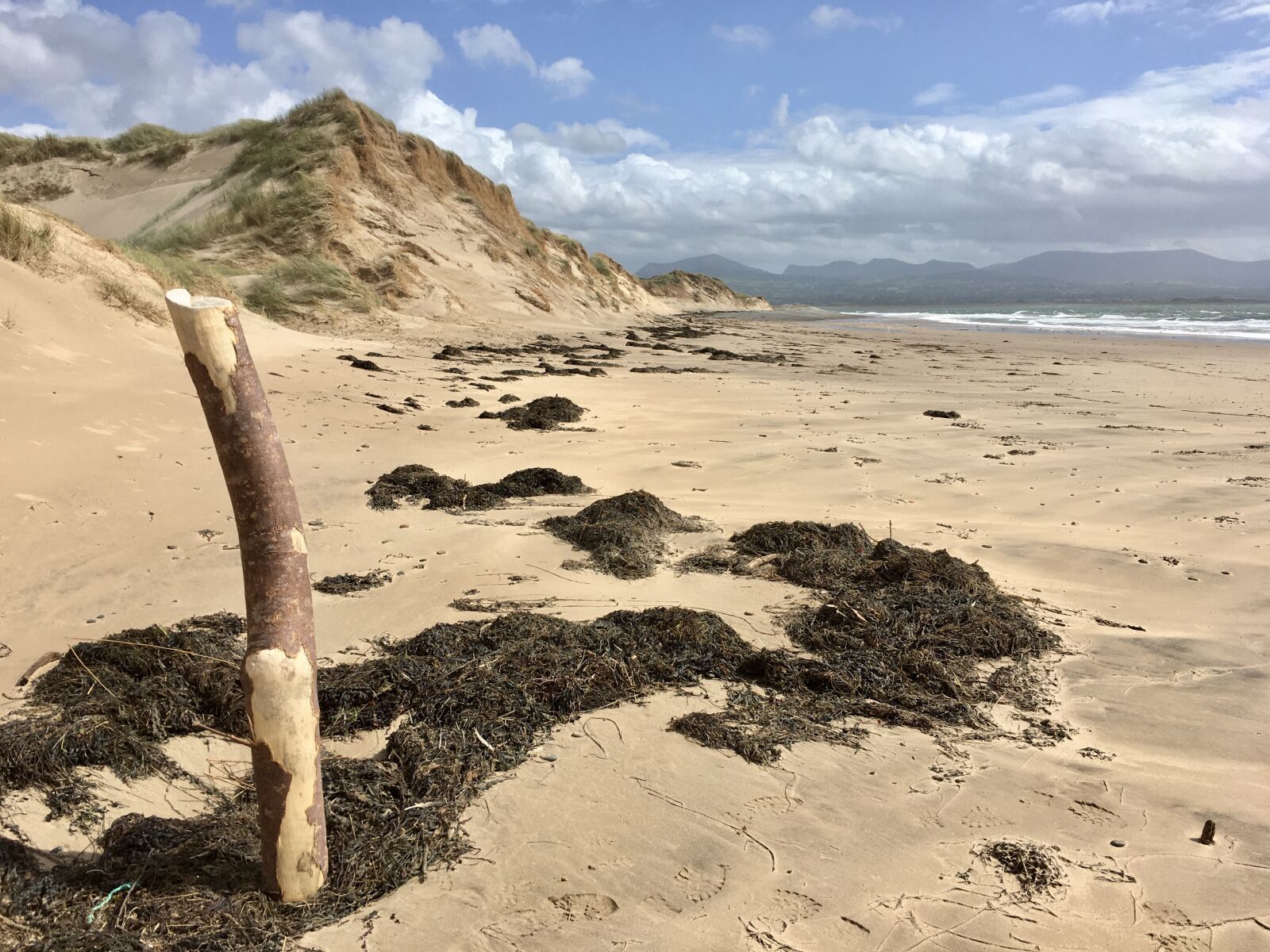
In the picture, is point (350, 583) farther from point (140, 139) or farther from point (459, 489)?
point (140, 139)

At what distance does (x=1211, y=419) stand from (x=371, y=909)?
45.6 feet

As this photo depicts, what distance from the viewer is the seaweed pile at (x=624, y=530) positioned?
19.0ft

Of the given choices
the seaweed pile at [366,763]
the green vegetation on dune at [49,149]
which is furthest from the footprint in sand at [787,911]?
the green vegetation on dune at [49,149]

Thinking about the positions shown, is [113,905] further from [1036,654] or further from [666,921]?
[1036,654]

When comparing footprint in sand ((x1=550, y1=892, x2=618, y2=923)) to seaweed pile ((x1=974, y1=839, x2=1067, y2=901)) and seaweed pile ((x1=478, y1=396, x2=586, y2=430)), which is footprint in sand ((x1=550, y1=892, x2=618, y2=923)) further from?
seaweed pile ((x1=478, y1=396, x2=586, y2=430))

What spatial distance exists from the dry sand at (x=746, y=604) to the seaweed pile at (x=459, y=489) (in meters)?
0.26

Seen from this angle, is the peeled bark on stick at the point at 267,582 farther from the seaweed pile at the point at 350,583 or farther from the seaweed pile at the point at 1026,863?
the seaweed pile at the point at 350,583

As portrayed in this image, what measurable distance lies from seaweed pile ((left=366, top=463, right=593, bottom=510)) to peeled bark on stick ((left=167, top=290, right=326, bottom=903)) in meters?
4.60

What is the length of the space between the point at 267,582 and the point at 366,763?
3.76 ft

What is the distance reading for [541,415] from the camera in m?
11.0

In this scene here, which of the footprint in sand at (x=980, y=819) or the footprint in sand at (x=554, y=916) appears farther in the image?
the footprint in sand at (x=980, y=819)

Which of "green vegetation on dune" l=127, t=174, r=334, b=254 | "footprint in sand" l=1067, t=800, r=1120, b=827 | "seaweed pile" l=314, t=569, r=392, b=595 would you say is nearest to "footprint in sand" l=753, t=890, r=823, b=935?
"footprint in sand" l=1067, t=800, r=1120, b=827

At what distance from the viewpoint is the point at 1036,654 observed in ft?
15.3

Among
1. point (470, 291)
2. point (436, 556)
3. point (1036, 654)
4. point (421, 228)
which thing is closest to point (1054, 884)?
point (1036, 654)
